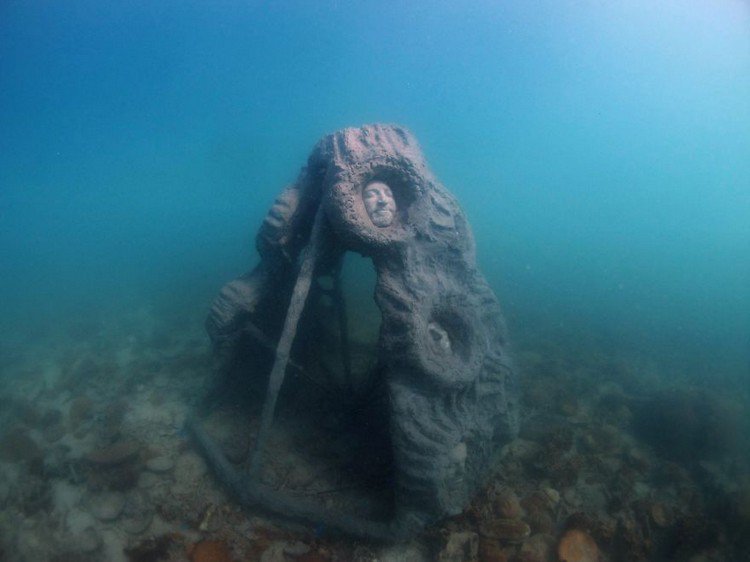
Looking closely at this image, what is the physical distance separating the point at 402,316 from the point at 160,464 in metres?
4.64

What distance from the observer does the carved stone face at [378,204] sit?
17.2 feet

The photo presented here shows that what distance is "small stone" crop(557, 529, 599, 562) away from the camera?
4863mm

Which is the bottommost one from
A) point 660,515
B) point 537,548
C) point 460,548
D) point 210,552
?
point 210,552

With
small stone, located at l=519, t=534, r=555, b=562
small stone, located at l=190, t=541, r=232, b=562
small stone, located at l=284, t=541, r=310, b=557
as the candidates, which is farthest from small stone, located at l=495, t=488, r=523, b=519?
small stone, located at l=190, t=541, r=232, b=562

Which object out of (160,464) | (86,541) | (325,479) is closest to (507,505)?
(325,479)

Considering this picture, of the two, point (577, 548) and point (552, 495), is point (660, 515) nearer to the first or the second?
point (552, 495)

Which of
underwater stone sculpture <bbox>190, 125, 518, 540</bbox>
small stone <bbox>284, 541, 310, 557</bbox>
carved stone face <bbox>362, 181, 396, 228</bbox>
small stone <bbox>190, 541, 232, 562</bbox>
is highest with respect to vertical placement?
carved stone face <bbox>362, 181, 396, 228</bbox>

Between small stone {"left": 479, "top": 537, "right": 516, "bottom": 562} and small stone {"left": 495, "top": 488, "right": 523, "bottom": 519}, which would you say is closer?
small stone {"left": 479, "top": 537, "right": 516, "bottom": 562}

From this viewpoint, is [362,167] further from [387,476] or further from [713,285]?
[713,285]

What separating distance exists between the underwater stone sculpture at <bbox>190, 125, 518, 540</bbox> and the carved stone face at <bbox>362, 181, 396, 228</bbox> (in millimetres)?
15

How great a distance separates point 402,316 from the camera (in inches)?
188

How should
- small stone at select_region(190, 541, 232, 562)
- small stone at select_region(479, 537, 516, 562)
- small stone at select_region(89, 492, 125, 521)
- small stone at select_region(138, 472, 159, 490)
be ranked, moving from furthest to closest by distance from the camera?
small stone at select_region(138, 472, 159, 490)
small stone at select_region(89, 492, 125, 521)
small stone at select_region(479, 537, 516, 562)
small stone at select_region(190, 541, 232, 562)

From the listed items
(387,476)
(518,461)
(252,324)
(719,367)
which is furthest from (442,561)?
(719,367)

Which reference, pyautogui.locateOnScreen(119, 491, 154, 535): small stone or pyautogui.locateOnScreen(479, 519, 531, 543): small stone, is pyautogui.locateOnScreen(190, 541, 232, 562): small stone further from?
pyautogui.locateOnScreen(479, 519, 531, 543): small stone
